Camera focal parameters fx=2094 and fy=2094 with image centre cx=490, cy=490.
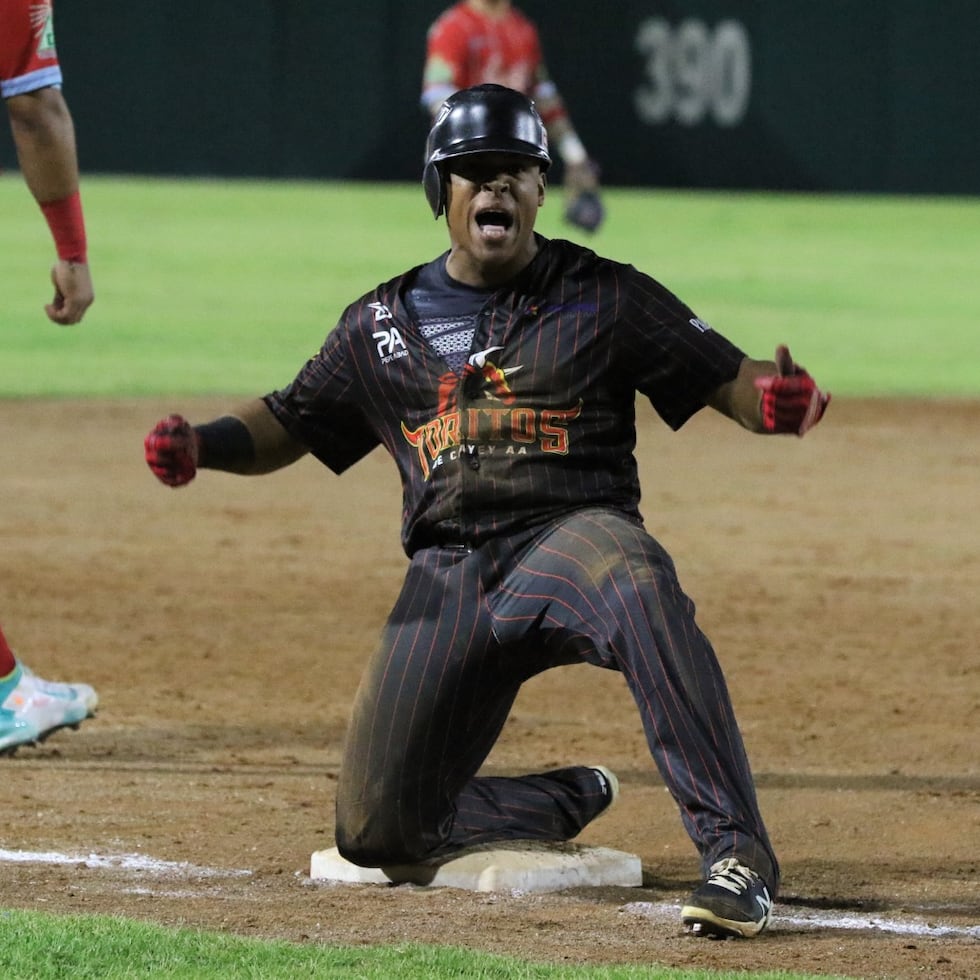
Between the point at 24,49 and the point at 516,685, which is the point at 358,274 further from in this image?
the point at 516,685

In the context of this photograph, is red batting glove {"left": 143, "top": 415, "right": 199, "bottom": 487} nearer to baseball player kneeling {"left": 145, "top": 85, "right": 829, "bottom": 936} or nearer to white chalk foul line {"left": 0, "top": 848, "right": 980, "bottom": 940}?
baseball player kneeling {"left": 145, "top": 85, "right": 829, "bottom": 936}

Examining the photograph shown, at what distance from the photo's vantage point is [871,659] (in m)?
6.22

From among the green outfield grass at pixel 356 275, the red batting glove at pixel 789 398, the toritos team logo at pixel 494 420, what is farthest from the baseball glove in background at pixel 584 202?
the red batting glove at pixel 789 398

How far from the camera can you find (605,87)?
23.3 meters

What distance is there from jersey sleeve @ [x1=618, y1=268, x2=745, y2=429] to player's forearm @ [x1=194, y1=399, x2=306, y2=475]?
774 mm

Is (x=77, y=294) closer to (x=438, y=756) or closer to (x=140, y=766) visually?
(x=140, y=766)

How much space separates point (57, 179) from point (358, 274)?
34.8 feet

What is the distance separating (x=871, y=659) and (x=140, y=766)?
2.32 meters

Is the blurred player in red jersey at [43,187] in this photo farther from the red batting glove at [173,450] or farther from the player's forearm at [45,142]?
the red batting glove at [173,450]

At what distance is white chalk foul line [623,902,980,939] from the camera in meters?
3.66

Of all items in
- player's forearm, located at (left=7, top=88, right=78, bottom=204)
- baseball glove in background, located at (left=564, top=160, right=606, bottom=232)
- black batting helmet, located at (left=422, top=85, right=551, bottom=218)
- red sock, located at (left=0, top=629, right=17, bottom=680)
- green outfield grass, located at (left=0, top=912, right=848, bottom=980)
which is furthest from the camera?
baseball glove in background, located at (left=564, top=160, right=606, bottom=232)

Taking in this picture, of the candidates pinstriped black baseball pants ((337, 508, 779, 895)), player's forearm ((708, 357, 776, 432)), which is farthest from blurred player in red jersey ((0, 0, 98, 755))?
player's forearm ((708, 357, 776, 432))

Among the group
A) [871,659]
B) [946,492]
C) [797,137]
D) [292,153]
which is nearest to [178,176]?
[292,153]

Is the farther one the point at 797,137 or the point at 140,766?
the point at 797,137
